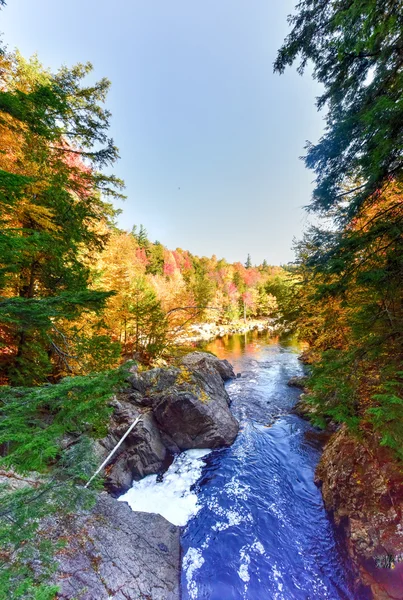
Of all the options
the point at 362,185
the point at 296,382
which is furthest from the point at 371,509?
the point at 296,382

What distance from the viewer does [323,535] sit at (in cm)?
450

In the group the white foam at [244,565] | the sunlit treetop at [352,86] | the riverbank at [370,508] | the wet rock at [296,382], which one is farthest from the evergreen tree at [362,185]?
the wet rock at [296,382]

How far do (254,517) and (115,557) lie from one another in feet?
10.7

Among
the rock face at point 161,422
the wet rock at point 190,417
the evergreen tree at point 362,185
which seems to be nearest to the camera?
the evergreen tree at point 362,185

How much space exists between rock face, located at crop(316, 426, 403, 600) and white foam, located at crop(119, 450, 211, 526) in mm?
3154

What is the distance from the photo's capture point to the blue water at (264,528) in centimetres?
374

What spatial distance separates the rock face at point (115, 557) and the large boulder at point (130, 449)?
165 cm

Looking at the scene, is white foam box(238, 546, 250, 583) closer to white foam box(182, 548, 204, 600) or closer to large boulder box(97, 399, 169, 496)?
white foam box(182, 548, 204, 600)

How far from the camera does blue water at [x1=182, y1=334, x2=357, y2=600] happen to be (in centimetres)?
374

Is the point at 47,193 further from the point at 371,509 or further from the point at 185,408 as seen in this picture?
the point at 371,509

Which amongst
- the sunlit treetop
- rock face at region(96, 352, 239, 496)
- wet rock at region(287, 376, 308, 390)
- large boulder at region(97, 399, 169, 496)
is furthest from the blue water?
the sunlit treetop

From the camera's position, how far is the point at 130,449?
246 inches

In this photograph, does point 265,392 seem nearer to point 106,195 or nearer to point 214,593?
point 214,593

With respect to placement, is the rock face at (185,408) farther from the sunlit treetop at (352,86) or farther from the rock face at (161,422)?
the sunlit treetop at (352,86)
